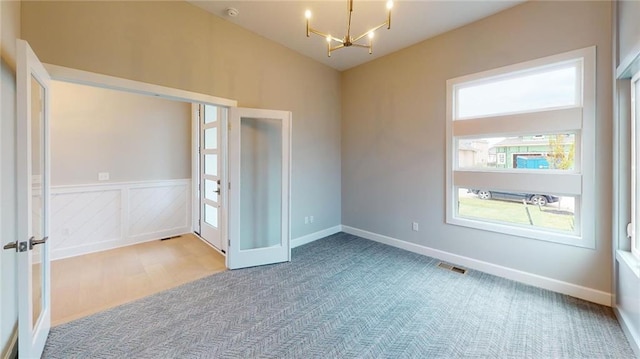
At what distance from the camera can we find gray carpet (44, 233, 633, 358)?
79.7 inches

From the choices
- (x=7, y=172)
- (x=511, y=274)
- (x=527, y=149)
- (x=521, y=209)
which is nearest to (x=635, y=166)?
(x=527, y=149)

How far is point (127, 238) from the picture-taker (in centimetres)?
440

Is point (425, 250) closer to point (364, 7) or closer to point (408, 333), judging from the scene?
point (408, 333)

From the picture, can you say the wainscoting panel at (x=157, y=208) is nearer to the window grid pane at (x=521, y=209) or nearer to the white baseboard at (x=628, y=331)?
the window grid pane at (x=521, y=209)

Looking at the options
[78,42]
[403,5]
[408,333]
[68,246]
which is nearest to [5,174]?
[78,42]

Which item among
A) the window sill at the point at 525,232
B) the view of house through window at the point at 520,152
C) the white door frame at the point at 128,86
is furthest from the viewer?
the view of house through window at the point at 520,152

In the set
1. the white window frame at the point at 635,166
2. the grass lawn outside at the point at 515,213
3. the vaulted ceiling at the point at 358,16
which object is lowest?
the grass lawn outside at the point at 515,213

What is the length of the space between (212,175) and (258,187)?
3.52 ft

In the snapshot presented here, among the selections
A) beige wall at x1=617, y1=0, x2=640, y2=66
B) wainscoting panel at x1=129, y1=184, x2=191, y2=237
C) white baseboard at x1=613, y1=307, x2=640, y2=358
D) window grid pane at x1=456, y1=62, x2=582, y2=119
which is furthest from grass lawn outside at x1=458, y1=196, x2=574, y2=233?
wainscoting panel at x1=129, y1=184, x2=191, y2=237

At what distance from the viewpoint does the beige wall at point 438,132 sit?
2.63 m

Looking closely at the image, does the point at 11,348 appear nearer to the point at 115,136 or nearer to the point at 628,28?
the point at 115,136

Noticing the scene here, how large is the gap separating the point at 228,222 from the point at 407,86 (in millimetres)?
3355

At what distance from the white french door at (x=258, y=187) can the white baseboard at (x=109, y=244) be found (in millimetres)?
2122

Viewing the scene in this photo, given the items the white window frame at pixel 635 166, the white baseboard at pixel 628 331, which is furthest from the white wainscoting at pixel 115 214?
the white window frame at pixel 635 166
